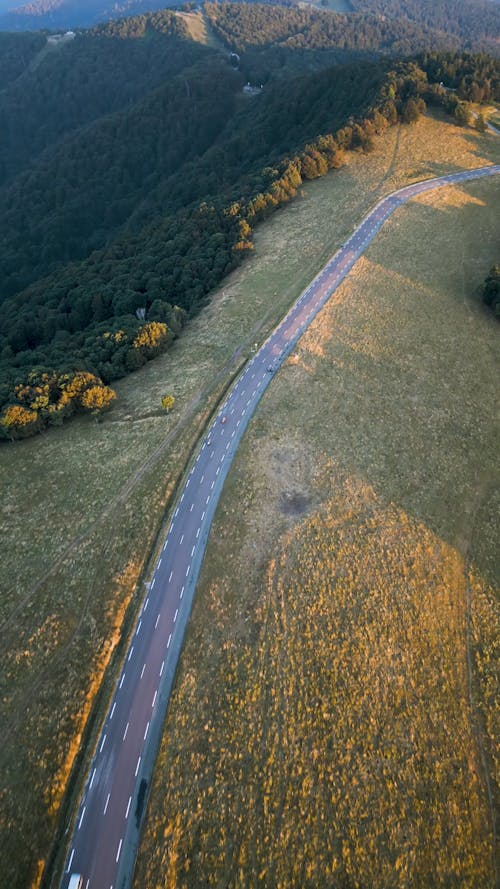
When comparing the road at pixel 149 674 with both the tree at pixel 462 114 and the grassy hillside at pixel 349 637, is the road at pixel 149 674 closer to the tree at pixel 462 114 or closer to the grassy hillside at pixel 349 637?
the grassy hillside at pixel 349 637

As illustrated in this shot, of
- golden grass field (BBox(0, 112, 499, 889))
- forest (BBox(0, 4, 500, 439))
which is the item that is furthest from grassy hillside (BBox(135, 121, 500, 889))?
forest (BBox(0, 4, 500, 439))

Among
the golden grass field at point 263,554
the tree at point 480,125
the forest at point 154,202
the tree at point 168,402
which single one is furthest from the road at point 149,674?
the tree at point 480,125

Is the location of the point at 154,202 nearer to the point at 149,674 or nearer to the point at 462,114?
the point at 462,114

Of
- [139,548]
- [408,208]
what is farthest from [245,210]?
[139,548]

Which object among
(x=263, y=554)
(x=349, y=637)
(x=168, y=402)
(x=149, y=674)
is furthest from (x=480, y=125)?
(x=149, y=674)

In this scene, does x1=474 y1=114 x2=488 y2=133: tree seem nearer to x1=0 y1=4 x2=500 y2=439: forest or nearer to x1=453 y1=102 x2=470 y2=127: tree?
x1=453 y1=102 x2=470 y2=127: tree

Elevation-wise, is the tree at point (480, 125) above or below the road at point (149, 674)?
above
